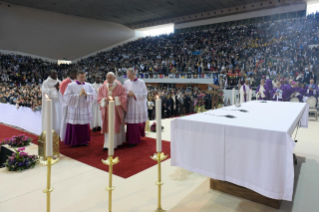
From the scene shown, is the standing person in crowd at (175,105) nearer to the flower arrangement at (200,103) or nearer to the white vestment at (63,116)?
the flower arrangement at (200,103)

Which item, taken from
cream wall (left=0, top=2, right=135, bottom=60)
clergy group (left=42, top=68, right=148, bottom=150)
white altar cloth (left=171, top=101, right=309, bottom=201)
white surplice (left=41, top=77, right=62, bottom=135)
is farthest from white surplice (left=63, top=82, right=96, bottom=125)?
cream wall (left=0, top=2, right=135, bottom=60)

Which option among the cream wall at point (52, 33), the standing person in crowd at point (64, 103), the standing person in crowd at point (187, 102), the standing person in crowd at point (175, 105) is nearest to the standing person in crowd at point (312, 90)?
the standing person in crowd at point (187, 102)

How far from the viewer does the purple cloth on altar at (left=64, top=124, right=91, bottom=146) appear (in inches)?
200

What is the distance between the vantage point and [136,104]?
5203mm

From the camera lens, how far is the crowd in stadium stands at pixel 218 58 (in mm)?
14182

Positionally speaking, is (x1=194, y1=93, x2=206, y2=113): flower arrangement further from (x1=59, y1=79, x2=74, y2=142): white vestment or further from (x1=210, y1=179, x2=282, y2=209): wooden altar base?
(x1=210, y1=179, x2=282, y2=209): wooden altar base

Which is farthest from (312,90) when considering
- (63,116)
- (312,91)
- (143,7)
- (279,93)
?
(143,7)

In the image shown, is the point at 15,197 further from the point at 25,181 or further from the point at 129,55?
the point at 129,55

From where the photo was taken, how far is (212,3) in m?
22.9

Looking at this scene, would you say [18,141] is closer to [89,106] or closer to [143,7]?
[89,106]

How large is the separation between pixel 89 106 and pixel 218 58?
1550cm

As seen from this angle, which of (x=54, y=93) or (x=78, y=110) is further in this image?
(x=54, y=93)

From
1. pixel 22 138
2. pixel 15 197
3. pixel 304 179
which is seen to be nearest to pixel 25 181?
pixel 15 197

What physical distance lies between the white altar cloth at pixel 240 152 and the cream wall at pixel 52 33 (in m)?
25.9
